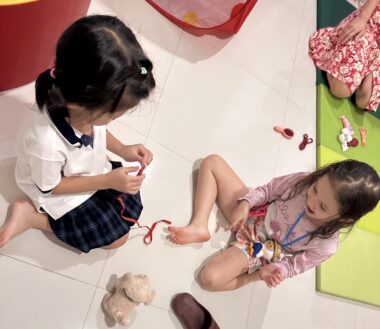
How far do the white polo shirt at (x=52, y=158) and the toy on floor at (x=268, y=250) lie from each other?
0.50 meters

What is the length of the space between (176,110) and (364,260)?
2.96 ft

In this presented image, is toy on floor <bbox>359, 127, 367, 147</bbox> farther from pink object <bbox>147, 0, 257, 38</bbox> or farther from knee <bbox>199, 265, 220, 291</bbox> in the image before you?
knee <bbox>199, 265, 220, 291</bbox>

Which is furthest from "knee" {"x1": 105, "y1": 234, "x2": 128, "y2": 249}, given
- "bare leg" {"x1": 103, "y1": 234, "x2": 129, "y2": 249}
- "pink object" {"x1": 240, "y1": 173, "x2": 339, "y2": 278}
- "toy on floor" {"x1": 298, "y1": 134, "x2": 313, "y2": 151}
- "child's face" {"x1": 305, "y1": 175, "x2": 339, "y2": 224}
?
"toy on floor" {"x1": 298, "y1": 134, "x2": 313, "y2": 151}

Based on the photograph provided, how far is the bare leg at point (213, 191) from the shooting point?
1143 mm

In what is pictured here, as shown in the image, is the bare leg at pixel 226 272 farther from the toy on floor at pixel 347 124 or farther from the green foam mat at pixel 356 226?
the toy on floor at pixel 347 124

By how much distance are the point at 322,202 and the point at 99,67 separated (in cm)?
63

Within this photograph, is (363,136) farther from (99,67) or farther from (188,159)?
(99,67)

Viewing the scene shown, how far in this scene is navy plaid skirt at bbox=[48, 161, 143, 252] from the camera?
0.89 meters

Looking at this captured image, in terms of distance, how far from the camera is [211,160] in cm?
121

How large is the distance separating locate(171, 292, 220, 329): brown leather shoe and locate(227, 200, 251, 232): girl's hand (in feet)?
0.76

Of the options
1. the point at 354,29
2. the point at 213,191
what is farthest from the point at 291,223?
the point at 354,29

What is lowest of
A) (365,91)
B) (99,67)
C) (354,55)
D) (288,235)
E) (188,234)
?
(188,234)

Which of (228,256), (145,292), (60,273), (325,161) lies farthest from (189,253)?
(325,161)

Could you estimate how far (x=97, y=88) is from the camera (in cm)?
62
